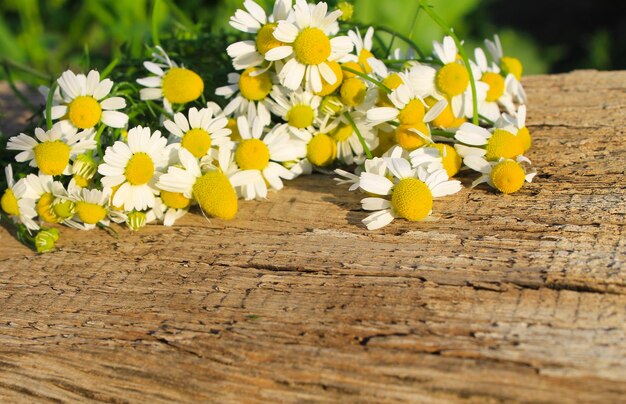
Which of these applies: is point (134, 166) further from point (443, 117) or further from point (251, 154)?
point (443, 117)

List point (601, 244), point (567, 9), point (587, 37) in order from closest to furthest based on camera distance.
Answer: point (601, 244), point (587, 37), point (567, 9)

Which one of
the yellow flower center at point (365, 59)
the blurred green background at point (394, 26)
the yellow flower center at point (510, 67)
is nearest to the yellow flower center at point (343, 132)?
the yellow flower center at point (365, 59)

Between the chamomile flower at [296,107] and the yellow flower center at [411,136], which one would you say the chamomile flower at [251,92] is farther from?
the yellow flower center at [411,136]

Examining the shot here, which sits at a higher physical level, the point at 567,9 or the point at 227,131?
the point at 567,9

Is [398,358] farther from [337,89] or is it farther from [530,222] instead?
[337,89]

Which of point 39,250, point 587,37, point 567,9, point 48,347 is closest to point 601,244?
point 48,347

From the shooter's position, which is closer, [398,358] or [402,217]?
[398,358]

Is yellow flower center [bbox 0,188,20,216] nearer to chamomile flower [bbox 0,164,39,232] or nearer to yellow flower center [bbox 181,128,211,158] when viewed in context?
chamomile flower [bbox 0,164,39,232]

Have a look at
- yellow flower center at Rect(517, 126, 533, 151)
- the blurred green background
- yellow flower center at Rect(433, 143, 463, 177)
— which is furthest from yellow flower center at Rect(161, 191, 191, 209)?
the blurred green background
